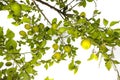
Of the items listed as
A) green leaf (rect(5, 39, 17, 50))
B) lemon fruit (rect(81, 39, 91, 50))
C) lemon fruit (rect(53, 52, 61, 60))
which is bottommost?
lemon fruit (rect(53, 52, 61, 60))

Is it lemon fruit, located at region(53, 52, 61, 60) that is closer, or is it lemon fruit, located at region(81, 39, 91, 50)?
lemon fruit, located at region(81, 39, 91, 50)

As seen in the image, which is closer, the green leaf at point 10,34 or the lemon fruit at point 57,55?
the green leaf at point 10,34

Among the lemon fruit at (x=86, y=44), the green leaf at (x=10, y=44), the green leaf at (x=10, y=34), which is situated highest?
the green leaf at (x=10, y=34)

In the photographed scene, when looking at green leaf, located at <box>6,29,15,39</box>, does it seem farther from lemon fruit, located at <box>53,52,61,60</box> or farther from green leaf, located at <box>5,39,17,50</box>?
lemon fruit, located at <box>53,52,61,60</box>

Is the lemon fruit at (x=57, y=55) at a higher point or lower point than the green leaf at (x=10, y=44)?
lower

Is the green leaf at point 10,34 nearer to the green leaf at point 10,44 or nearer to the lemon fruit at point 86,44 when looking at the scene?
the green leaf at point 10,44

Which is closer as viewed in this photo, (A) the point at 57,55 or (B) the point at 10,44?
(B) the point at 10,44

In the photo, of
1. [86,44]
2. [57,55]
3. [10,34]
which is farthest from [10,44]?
[57,55]

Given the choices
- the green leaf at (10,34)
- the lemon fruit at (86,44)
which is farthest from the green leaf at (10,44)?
the lemon fruit at (86,44)

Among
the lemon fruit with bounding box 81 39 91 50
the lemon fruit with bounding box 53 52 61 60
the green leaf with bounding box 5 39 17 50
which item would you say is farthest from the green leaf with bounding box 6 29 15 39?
the lemon fruit with bounding box 53 52 61 60

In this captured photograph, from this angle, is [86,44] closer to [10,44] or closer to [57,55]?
[10,44]

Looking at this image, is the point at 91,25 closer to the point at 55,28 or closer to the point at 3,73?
the point at 55,28

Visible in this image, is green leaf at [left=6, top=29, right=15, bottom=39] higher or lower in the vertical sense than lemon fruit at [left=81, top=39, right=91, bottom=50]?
higher

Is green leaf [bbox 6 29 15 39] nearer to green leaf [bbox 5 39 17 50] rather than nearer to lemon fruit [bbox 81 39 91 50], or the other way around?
green leaf [bbox 5 39 17 50]
